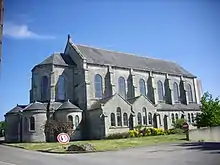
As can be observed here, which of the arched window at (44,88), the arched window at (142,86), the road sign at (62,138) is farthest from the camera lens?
the arched window at (142,86)

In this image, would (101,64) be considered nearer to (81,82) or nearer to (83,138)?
(81,82)

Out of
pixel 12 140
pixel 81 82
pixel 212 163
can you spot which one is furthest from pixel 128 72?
pixel 212 163

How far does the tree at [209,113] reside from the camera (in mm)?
34603

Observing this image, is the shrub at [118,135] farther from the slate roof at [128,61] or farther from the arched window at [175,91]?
the arched window at [175,91]

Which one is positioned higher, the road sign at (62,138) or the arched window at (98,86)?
the arched window at (98,86)

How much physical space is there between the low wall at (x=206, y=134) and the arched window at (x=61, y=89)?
72.4 ft

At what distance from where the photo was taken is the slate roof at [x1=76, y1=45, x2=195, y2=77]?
44.8 m

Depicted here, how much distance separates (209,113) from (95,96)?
58.7 feet

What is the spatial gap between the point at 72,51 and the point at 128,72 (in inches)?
435

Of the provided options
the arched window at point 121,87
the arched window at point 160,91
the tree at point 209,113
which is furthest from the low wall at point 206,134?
the arched window at point 160,91

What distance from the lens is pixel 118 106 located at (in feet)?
124

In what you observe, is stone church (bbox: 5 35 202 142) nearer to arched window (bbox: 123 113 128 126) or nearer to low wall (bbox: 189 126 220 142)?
arched window (bbox: 123 113 128 126)

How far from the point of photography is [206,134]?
27.3 metres

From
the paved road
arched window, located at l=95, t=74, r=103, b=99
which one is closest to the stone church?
arched window, located at l=95, t=74, r=103, b=99
